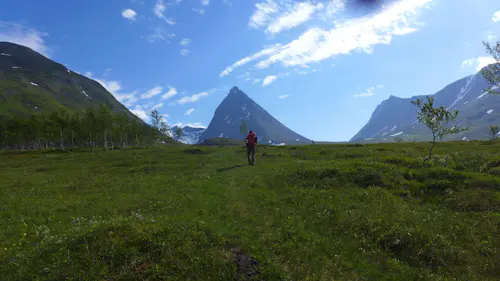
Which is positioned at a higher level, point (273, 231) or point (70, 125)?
point (70, 125)

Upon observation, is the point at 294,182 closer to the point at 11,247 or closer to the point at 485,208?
the point at 485,208

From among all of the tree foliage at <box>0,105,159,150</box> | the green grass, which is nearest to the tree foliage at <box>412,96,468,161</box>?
the green grass

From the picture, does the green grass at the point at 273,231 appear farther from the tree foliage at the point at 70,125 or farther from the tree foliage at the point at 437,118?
the tree foliage at the point at 70,125

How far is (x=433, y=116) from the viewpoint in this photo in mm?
37625

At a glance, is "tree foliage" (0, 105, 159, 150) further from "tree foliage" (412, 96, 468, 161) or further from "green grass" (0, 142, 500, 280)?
"tree foliage" (412, 96, 468, 161)

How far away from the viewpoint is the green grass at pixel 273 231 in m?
9.93

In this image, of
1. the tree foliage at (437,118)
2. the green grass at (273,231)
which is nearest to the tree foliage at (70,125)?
the green grass at (273,231)

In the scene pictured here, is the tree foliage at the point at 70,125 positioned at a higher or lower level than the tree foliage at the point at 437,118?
higher

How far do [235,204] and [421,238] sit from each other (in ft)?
38.0

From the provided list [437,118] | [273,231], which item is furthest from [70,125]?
[437,118]

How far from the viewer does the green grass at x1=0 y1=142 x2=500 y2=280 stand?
9930mm

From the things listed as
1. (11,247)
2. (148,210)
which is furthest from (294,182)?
(11,247)

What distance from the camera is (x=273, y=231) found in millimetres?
14492

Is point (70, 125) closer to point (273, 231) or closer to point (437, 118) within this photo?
point (273, 231)
